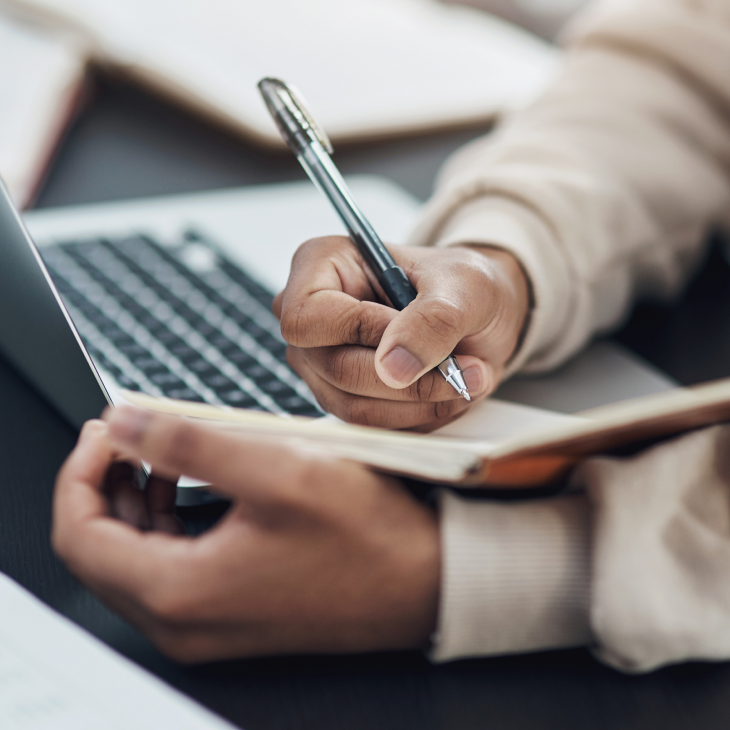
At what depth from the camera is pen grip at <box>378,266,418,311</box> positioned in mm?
308

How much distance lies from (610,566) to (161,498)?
0.16 metres

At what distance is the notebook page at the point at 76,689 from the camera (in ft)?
0.70

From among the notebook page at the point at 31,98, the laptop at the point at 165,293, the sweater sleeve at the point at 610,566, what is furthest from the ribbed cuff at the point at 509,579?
the notebook page at the point at 31,98

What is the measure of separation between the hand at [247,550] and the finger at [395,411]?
0.19 ft

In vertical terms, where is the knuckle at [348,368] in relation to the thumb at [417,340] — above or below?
below

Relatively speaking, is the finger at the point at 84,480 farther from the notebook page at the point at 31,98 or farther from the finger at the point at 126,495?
the notebook page at the point at 31,98

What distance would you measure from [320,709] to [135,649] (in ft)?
0.22

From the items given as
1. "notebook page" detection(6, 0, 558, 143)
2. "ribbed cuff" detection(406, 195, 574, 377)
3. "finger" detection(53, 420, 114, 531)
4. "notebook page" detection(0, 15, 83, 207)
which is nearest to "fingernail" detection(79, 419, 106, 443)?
"finger" detection(53, 420, 114, 531)

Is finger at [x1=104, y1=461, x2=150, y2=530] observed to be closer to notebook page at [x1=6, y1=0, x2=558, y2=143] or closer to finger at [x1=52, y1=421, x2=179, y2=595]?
finger at [x1=52, y1=421, x2=179, y2=595]

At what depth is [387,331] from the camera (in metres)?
0.29

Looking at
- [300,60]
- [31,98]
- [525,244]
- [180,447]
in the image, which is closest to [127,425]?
[180,447]

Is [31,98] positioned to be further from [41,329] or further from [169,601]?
[169,601]

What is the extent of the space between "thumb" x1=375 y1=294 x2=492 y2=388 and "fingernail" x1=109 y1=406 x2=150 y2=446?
9cm

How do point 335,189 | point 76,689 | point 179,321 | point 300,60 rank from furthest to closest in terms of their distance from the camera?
point 300,60
point 179,321
point 335,189
point 76,689
